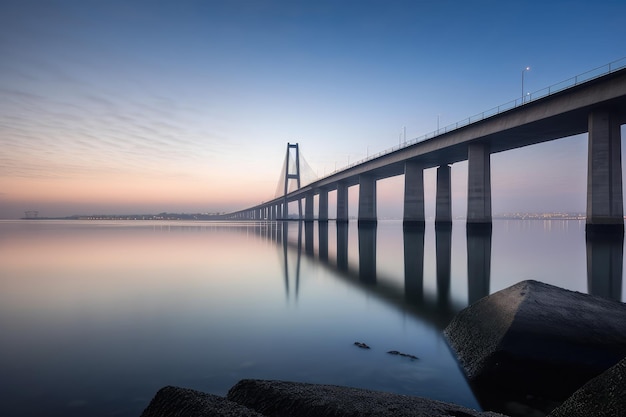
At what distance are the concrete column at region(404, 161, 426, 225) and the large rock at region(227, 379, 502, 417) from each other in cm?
5944

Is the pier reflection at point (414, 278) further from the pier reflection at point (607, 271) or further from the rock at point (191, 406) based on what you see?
the rock at point (191, 406)

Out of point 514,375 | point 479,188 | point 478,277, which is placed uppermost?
point 479,188

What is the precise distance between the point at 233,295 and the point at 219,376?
697cm

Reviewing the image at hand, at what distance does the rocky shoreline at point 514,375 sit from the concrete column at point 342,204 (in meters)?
83.2

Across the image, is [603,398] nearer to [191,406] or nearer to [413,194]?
[191,406]

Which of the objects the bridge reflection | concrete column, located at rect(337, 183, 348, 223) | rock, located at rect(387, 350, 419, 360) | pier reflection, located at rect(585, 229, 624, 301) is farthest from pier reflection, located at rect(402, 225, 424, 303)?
concrete column, located at rect(337, 183, 348, 223)

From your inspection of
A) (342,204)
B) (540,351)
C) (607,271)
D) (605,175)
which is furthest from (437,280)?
(342,204)

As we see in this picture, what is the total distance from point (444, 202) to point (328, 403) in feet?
205

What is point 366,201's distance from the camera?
251ft

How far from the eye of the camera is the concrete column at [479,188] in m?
46.6

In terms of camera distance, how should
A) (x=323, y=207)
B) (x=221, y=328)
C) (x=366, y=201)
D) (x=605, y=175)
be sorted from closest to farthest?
(x=221, y=328)
(x=605, y=175)
(x=366, y=201)
(x=323, y=207)

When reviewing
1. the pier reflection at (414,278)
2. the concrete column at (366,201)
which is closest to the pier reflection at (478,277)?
the pier reflection at (414,278)

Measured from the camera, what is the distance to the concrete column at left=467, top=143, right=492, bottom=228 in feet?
153

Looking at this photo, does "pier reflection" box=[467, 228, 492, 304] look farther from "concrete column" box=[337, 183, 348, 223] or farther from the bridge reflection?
"concrete column" box=[337, 183, 348, 223]
